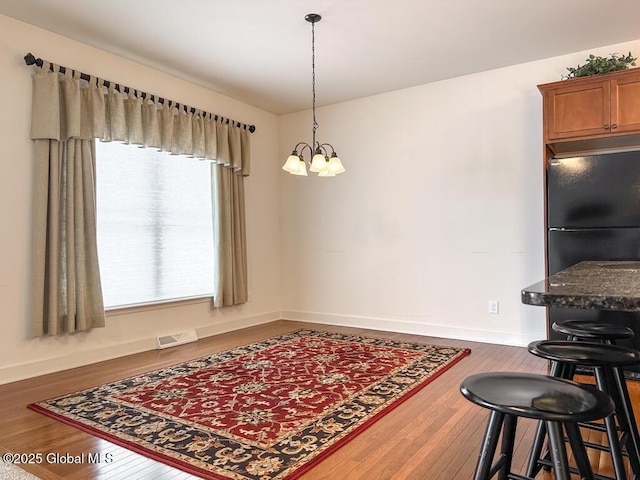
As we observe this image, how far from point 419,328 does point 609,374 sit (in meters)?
3.40

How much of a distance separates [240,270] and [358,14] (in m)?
3.04

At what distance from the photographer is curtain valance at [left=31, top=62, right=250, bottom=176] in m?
3.47

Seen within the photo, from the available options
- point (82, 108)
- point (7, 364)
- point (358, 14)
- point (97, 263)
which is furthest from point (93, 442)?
point (358, 14)

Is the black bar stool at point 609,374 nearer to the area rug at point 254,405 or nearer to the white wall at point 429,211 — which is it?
the area rug at point 254,405

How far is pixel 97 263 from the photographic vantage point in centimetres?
374

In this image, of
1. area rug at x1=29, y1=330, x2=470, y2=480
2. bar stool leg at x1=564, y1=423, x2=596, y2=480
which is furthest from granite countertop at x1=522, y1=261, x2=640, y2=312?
area rug at x1=29, y1=330, x2=470, y2=480

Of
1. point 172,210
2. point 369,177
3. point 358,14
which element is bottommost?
point 172,210

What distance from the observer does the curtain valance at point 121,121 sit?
137 inches

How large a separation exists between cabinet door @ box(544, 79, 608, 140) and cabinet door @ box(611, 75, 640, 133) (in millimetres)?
40

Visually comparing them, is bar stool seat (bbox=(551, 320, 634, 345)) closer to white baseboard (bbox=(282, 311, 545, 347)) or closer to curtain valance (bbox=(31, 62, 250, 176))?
white baseboard (bbox=(282, 311, 545, 347))

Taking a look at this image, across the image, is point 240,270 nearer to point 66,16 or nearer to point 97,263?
point 97,263

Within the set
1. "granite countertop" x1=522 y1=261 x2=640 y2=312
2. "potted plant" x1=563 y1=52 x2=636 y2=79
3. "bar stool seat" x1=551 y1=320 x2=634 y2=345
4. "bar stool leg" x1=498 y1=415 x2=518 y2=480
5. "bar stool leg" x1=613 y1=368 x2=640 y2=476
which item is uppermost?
"potted plant" x1=563 y1=52 x2=636 y2=79

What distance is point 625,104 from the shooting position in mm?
3391

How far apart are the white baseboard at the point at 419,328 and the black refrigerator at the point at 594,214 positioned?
779mm
